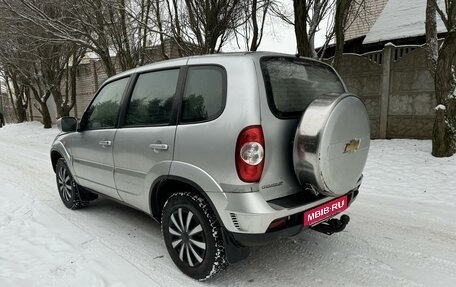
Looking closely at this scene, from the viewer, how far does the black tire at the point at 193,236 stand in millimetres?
Result: 2678

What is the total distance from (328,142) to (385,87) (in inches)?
298

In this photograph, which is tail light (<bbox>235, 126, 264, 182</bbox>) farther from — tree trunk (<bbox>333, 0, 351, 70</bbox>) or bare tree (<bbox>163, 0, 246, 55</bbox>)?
bare tree (<bbox>163, 0, 246, 55</bbox>)

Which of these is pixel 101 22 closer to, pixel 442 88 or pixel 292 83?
pixel 442 88

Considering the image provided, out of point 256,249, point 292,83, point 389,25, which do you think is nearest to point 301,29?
point 292,83

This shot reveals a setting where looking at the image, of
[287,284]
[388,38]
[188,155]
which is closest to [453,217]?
→ [287,284]

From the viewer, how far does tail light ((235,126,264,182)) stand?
243cm

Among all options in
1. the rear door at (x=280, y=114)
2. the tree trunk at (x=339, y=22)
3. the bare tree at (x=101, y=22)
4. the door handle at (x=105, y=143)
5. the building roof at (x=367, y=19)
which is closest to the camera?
the rear door at (x=280, y=114)

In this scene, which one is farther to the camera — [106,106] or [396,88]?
[396,88]

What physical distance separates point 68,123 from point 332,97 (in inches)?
132

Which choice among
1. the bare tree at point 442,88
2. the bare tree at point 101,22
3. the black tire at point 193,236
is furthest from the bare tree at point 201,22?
the black tire at point 193,236

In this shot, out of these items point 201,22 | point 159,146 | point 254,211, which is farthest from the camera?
point 201,22

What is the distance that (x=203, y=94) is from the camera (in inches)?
110

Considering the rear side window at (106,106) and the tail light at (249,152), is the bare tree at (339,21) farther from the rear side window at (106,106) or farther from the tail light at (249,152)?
the tail light at (249,152)

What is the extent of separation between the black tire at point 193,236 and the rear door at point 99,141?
3.49 ft
